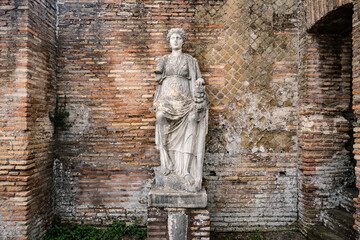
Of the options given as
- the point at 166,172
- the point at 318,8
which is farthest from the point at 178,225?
the point at 318,8

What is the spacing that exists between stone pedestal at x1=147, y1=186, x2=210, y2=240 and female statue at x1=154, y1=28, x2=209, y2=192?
18 centimetres

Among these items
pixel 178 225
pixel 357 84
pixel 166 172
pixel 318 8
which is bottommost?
pixel 178 225

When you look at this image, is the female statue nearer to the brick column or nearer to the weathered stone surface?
the weathered stone surface

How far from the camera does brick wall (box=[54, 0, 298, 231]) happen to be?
428cm

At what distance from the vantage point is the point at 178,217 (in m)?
3.20

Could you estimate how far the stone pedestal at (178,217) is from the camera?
3184 millimetres

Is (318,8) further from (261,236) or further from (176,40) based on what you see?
(261,236)

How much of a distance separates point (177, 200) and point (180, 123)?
1109mm

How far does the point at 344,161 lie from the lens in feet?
13.6

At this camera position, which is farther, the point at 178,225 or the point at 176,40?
the point at 176,40

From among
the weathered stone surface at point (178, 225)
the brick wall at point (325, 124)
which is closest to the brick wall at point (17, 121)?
the weathered stone surface at point (178, 225)

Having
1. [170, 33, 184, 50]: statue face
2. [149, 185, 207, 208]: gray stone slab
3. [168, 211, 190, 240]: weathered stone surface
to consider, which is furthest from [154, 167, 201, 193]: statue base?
[170, 33, 184, 50]: statue face

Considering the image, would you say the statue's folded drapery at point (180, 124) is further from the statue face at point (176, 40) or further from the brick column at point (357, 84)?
the brick column at point (357, 84)

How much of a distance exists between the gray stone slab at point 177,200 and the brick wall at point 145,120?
1.12 m
